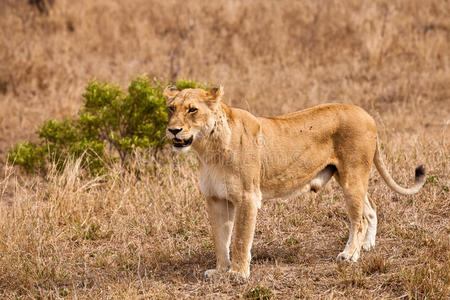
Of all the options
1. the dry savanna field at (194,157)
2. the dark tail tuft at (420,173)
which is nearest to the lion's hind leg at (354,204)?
the dry savanna field at (194,157)

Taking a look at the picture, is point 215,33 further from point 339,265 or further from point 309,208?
point 339,265

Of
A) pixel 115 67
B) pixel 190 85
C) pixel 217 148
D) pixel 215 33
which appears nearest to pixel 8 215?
pixel 217 148

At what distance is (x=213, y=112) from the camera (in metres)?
4.70

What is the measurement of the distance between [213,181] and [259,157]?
0.44 metres

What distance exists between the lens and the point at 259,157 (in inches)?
196

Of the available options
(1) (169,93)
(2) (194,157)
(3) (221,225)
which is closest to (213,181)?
(3) (221,225)

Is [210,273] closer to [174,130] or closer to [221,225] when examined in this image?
[221,225]

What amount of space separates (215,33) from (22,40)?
4.82 meters

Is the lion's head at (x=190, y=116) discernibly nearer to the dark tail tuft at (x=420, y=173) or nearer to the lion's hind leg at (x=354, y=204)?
the lion's hind leg at (x=354, y=204)

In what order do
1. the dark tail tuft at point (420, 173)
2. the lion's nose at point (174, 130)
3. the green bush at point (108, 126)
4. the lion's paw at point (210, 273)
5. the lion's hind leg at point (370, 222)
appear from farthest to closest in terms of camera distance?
the green bush at point (108, 126)
the lion's hind leg at point (370, 222)
the dark tail tuft at point (420, 173)
the lion's paw at point (210, 273)
the lion's nose at point (174, 130)

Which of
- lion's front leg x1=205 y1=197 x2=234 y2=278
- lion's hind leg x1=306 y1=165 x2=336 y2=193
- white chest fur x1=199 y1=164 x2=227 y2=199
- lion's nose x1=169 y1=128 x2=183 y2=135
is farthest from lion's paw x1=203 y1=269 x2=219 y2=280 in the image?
lion's nose x1=169 y1=128 x2=183 y2=135

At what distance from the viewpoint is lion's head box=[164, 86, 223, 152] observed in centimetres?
450

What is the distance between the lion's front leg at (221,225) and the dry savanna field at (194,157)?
0.24 m

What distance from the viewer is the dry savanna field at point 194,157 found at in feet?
16.6
